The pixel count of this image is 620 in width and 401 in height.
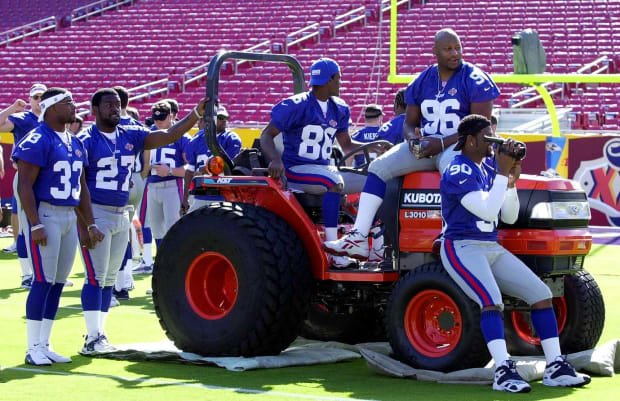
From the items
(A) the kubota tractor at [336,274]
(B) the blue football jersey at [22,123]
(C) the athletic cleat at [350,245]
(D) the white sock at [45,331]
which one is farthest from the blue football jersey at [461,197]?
(B) the blue football jersey at [22,123]

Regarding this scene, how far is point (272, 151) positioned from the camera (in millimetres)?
7391

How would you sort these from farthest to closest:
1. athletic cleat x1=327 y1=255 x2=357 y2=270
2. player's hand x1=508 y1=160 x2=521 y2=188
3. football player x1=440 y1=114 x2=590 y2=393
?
athletic cleat x1=327 y1=255 x2=357 y2=270
player's hand x1=508 y1=160 x2=521 y2=188
football player x1=440 y1=114 x2=590 y2=393

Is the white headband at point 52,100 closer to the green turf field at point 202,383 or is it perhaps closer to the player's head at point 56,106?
the player's head at point 56,106

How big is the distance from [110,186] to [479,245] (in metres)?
2.63

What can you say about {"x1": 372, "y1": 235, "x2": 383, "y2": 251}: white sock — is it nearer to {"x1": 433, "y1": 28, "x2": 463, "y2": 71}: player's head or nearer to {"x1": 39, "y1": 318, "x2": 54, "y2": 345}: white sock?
{"x1": 433, "y1": 28, "x2": 463, "y2": 71}: player's head

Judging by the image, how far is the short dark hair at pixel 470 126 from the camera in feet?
21.0

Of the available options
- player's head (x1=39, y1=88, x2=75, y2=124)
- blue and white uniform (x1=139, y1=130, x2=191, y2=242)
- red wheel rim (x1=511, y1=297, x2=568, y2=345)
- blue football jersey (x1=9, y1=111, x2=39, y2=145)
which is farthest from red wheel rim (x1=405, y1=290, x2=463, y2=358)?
blue and white uniform (x1=139, y1=130, x2=191, y2=242)

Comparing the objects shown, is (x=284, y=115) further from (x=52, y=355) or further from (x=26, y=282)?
(x=26, y=282)

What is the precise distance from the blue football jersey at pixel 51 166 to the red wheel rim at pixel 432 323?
2189 millimetres

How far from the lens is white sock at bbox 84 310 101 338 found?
24.3 feet

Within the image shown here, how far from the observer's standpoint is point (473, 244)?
20.9ft

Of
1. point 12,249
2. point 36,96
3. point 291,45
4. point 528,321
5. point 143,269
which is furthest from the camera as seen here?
point 291,45

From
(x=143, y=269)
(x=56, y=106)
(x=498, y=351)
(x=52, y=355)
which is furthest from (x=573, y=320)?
(x=143, y=269)

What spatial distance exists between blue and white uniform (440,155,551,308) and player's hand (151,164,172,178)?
5.79 meters
